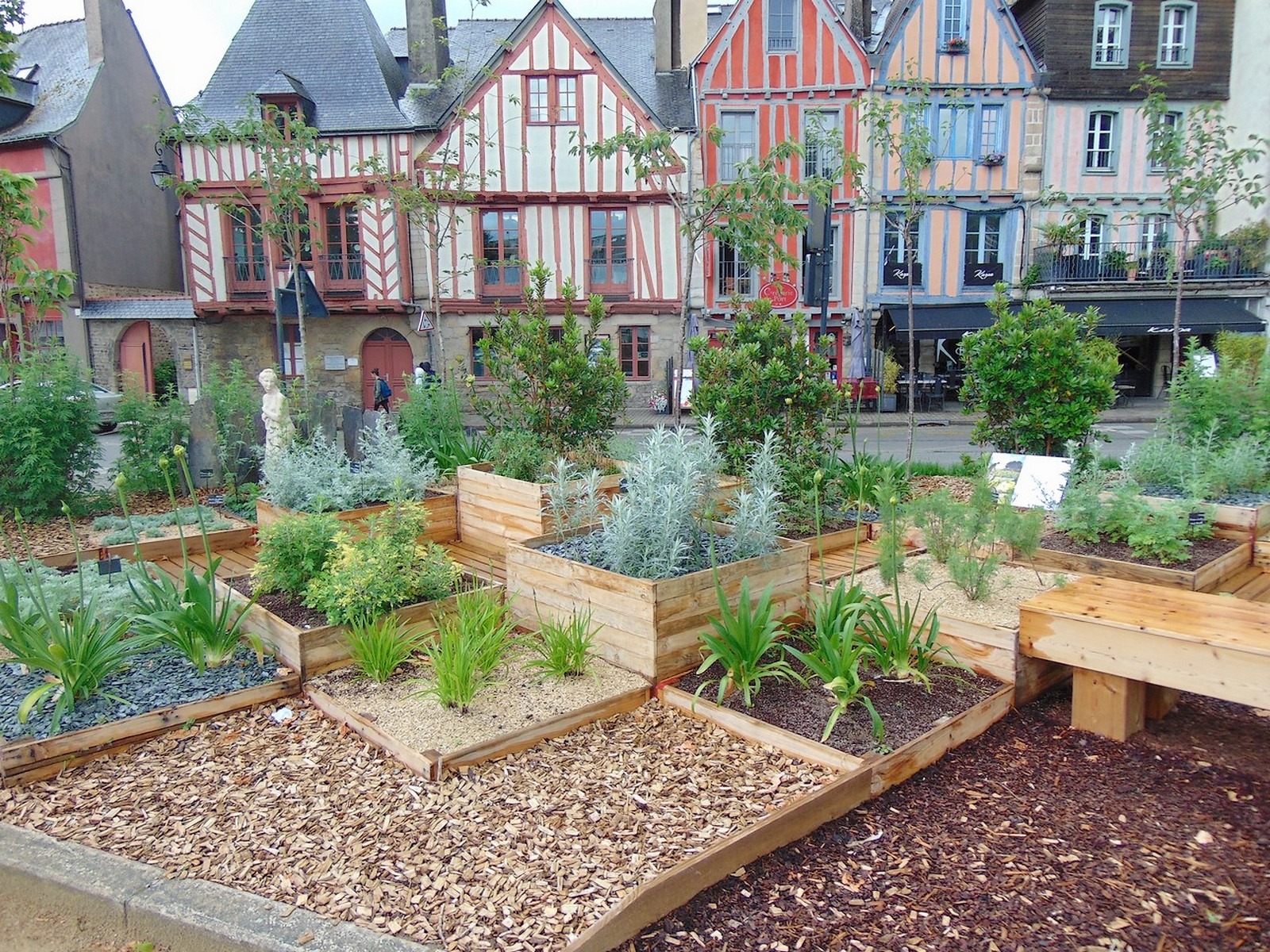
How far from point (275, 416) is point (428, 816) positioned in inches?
194

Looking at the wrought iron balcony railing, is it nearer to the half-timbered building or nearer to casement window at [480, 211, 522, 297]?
the half-timbered building

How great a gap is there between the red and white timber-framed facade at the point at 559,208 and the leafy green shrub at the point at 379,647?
580 inches

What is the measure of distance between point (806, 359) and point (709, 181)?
14.4 metres

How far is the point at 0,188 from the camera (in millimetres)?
7367

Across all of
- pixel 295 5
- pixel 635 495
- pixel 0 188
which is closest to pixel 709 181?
pixel 295 5

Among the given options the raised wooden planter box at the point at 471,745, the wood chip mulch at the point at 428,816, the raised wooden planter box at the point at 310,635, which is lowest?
the wood chip mulch at the point at 428,816

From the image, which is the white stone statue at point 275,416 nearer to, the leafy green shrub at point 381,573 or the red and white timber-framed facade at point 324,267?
the leafy green shrub at point 381,573

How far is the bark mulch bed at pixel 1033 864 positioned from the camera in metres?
2.29

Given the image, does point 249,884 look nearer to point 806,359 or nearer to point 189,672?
point 189,672

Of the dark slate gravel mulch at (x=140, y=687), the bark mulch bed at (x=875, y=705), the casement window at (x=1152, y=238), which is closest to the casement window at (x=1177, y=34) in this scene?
the casement window at (x=1152, y=238)

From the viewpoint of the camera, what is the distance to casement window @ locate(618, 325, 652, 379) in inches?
A: 790

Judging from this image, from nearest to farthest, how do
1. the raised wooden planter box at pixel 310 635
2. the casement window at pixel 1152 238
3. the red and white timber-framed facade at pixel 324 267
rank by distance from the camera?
the raised wooden planter box at pixel 310 635, the red and white timber-framed facade at pixel 324 267, the casement window at pixel 1152 238

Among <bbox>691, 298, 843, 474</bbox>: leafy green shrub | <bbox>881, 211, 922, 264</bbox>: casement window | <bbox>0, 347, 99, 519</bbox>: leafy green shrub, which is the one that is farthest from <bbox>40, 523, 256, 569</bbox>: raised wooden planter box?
<bbox>881, 211, 922, 264</bbox>: casement window

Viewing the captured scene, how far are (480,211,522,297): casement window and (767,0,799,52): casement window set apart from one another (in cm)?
674
